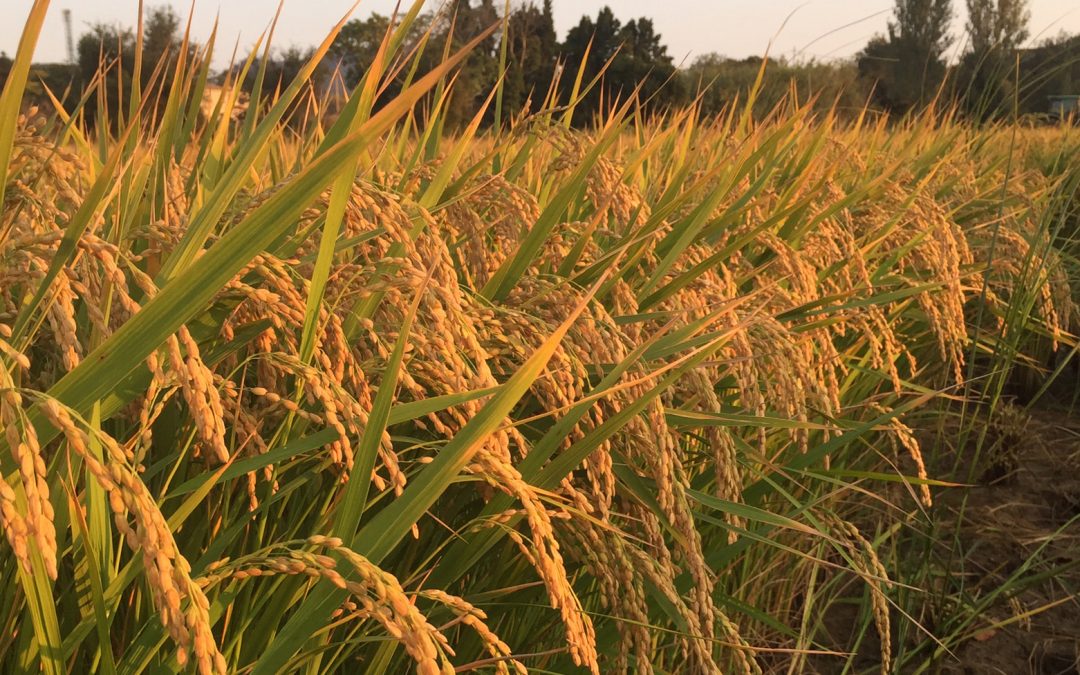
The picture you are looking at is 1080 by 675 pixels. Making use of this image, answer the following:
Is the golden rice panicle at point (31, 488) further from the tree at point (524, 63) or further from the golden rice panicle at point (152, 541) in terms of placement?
the tree at point (524, 63)

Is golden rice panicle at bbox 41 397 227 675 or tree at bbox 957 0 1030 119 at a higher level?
tree at bbox 957 0 1030 119

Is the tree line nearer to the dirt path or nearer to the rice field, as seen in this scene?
the rice field

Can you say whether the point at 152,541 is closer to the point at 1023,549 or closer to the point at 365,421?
the point at 365,421

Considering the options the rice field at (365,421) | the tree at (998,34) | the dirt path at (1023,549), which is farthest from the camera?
the tree at (998,34)

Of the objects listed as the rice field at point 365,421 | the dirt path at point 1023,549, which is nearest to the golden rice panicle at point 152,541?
the rice field at point 365,421

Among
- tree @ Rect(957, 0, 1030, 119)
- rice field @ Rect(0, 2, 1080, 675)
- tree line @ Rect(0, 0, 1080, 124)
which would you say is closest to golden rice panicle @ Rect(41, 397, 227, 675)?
rice field @ Rect(0, 2, 1080, 675)

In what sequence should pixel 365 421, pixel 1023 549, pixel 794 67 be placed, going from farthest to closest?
1. pixel 794 67
2. pixel 1023 549
3. pixel 365 421

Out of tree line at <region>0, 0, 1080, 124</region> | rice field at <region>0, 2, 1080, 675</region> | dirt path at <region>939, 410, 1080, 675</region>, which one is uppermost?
tree line at <region>0, 0, 1080, 124</region>

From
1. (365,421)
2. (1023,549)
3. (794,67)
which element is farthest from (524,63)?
(365,421)

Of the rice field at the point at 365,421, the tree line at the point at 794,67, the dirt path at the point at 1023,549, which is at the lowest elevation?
the dirt path at the point at 1023,549

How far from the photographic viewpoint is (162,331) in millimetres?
891

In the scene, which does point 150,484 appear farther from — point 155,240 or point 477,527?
point 477,527

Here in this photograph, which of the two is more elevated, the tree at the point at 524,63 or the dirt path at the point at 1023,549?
the tree at the point at 524,63

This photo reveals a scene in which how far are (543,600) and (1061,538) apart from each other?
2150mm
